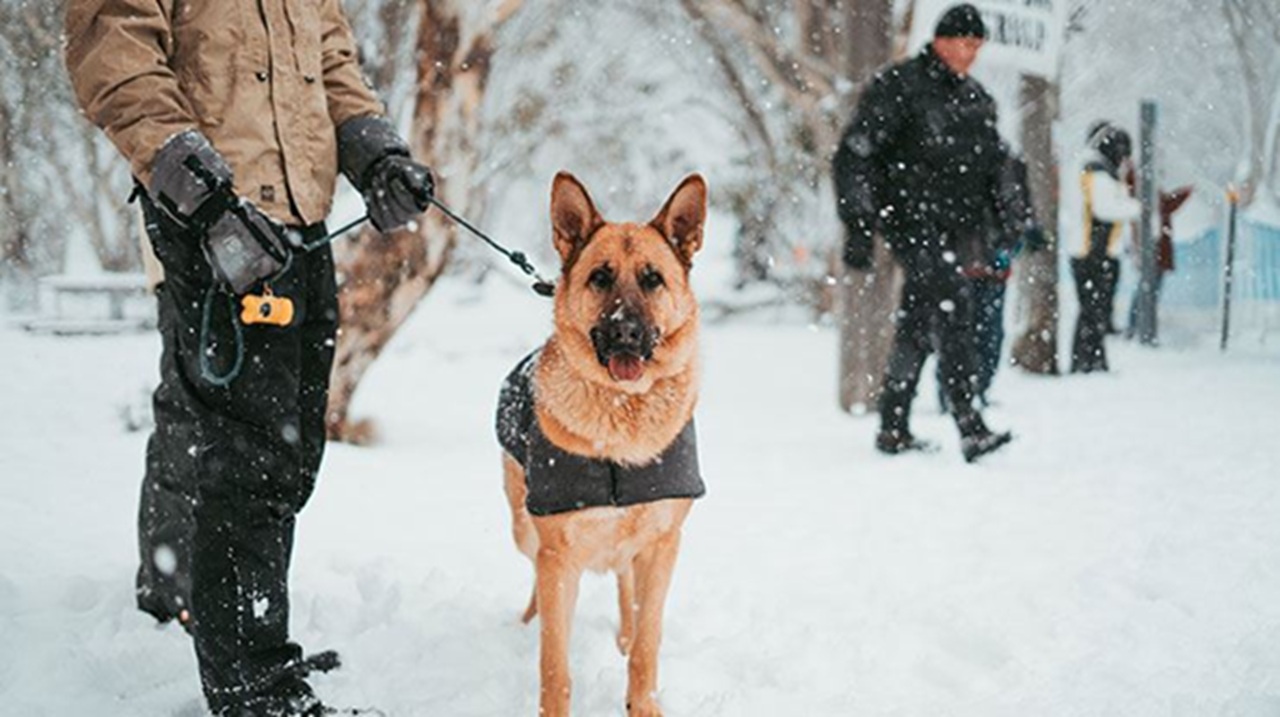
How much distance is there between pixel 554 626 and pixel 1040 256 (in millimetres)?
9986

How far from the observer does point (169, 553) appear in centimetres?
323

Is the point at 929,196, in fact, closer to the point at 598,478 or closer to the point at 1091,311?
the point at 598,478

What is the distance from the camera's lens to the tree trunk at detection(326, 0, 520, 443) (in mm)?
6203

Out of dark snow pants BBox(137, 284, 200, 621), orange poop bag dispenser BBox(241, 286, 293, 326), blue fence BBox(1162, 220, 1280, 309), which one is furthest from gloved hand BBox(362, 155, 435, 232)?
blue fence BBox(1162, 220, 1280, 309)

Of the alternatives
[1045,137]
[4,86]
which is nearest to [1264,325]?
[1045,137]

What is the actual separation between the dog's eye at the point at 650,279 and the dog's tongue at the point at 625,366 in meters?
0.21

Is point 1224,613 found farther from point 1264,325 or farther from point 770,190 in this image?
point 770,190

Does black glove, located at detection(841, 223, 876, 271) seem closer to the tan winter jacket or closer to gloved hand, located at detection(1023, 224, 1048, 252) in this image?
gloved hand, located at detection(1023, 224, 1048, 252)

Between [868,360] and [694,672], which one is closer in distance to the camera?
[694,672]

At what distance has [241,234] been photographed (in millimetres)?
2322

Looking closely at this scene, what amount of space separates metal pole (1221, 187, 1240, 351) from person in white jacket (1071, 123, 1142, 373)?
5.51 feet

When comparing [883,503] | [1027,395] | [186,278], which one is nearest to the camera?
[186,278]

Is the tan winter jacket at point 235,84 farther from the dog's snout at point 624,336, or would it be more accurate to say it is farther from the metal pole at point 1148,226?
the metal pole at point 1148,226

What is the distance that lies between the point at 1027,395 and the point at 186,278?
8.09 meters
